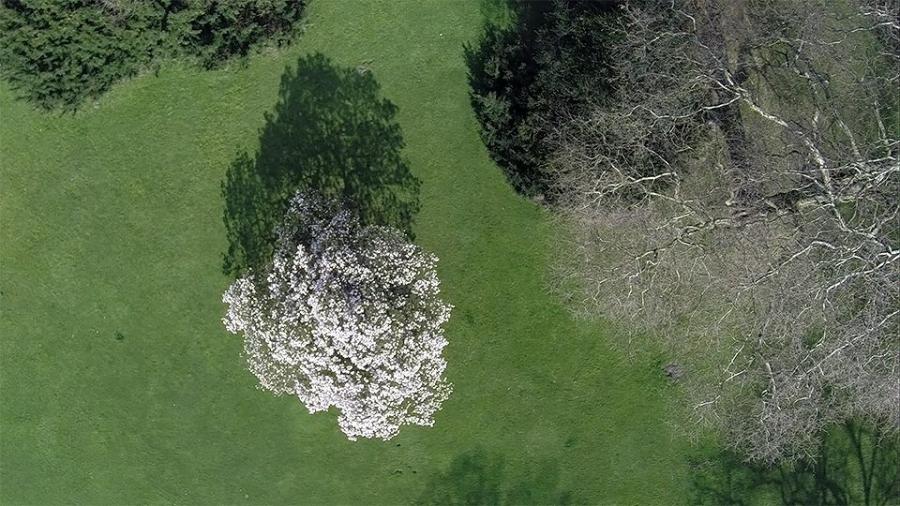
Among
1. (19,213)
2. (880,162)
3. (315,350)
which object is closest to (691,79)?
(880,162)

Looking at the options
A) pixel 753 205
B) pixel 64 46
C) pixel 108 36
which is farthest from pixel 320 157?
pixel 753 205

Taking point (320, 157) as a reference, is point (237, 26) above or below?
above

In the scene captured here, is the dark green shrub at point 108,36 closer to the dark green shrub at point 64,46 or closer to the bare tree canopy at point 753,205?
the dark green shrub at point 64,46

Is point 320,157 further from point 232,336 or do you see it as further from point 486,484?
point 486,484

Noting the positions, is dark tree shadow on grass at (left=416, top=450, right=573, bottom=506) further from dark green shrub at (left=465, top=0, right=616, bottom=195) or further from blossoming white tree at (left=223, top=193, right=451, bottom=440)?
dark green shrub at (left=465, top=0, right=616, bottom=195)

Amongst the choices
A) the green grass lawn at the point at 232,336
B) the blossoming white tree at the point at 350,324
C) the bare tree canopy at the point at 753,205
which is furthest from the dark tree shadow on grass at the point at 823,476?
the blossoming white tree at the point at 350,324
